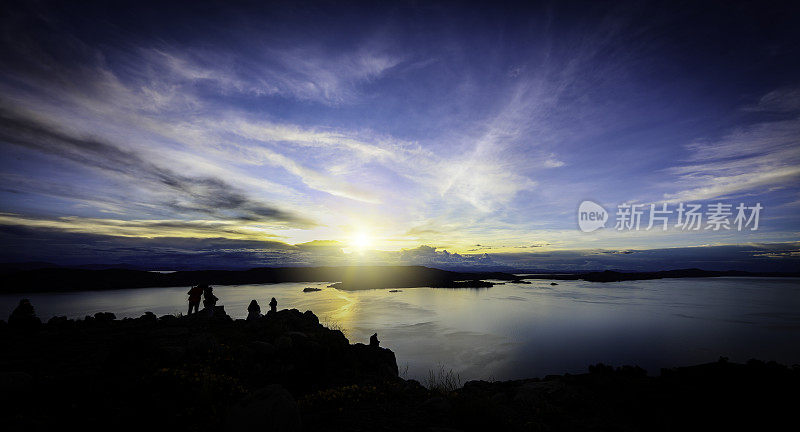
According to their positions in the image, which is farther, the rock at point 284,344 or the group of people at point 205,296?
the group of people at point 205,296

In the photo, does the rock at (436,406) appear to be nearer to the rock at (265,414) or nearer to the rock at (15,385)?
the rock at (265,414)

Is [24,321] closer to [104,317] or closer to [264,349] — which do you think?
[104,317]

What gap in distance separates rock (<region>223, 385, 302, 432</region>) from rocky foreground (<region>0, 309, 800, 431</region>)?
0.03 m

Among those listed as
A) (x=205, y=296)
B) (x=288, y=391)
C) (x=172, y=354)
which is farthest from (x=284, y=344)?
(x=205, y=296)

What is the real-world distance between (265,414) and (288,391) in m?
2.45

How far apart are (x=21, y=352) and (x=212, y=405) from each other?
40.1ft

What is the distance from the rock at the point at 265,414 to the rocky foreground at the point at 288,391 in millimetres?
26

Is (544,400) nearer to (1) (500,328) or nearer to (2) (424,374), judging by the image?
(2) (424,374)

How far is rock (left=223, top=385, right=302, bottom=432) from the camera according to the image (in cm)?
720

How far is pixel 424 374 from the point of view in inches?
1193

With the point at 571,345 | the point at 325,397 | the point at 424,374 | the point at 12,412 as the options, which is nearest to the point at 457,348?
the point at 424,374

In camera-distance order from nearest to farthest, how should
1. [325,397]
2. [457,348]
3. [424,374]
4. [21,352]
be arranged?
[325,397] < [21,352] < [424,374] < [457,348]

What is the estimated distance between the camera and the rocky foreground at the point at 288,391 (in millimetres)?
8008

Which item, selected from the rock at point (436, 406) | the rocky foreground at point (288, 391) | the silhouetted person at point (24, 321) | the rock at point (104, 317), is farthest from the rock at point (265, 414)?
the rock at point (104, 317)
